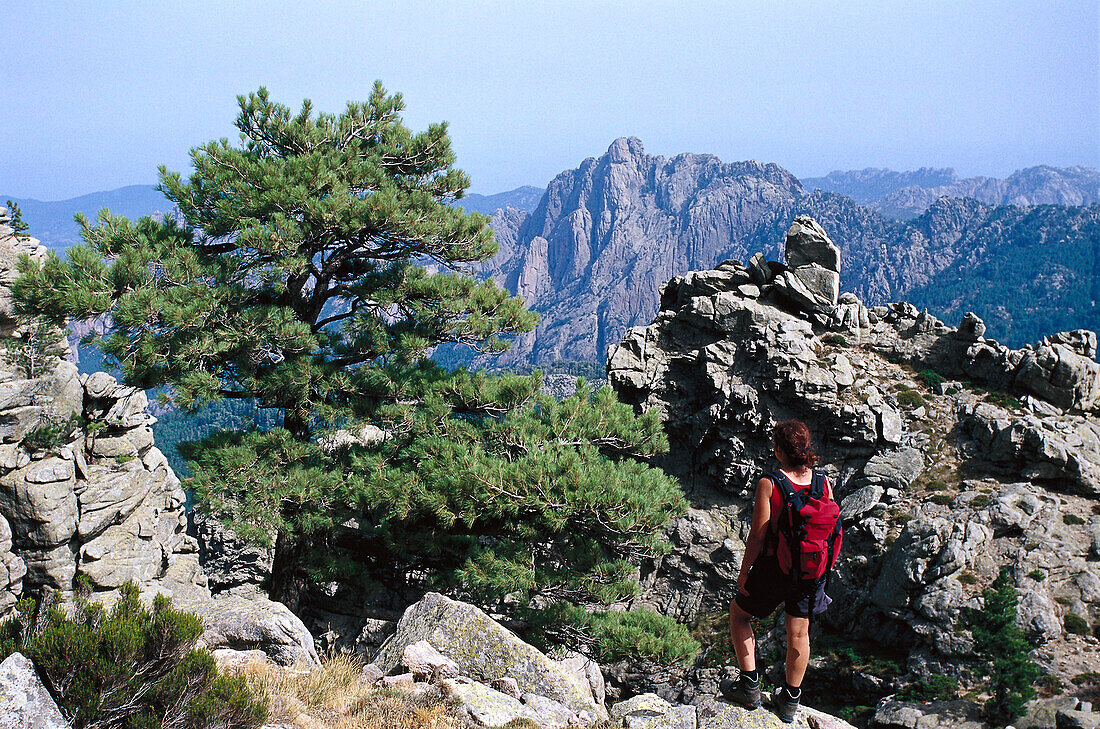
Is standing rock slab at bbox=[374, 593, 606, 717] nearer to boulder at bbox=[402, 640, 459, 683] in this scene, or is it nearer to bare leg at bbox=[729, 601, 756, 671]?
boulder at bbox=[402, 640, 459, 683]

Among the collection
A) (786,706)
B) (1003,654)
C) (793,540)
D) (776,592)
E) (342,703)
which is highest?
(793,540)

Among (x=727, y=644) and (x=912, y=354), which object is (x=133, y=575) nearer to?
(x=727, y=644)

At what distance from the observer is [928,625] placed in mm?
19250

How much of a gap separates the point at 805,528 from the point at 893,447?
2114 centimetres

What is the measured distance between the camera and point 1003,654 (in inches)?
646

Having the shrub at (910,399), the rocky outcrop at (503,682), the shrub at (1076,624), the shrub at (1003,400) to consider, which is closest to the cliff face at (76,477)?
the rocky outcrop at (503,682)

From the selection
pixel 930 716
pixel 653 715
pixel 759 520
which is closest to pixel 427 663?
pixel 653 715

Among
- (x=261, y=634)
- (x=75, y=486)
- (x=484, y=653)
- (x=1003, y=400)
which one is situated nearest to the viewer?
(x=261, y=634)

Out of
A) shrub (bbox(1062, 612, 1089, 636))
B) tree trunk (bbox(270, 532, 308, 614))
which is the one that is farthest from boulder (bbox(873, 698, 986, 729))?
tree trunk (bbox(270, 532, 308, 614))

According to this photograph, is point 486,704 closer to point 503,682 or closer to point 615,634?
point 503,682

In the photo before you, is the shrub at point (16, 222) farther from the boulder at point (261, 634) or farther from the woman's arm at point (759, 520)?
the woman's arm at point (759, 520)

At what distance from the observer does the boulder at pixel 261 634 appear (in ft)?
30.2

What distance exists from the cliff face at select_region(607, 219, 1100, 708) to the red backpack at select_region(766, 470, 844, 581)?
49.6 ft

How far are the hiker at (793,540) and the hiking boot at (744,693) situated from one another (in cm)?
43
